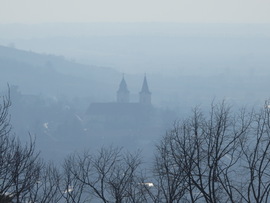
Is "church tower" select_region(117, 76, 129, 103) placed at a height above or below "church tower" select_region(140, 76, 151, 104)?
above

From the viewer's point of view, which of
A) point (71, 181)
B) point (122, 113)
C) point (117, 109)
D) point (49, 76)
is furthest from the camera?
point (49, 76)

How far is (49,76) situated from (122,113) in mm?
46965

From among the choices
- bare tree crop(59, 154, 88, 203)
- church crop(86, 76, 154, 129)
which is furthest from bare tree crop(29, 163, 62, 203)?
church crop(86, 76, 154, 129)

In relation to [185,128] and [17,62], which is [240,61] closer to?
[17,62]

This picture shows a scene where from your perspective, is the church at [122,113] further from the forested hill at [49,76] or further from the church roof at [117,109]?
the forested hill at [49,76]

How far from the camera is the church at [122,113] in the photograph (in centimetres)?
6750

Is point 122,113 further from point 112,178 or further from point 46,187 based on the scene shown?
point 112,178

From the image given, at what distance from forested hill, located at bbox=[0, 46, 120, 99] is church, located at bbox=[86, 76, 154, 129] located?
3480 cm

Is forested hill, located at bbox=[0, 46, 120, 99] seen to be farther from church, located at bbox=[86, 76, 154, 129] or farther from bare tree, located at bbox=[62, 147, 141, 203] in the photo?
bare tree, located at bbox=[62, 147, 141, 203]

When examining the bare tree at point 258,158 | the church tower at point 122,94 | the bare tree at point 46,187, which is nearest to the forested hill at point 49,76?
the church tower at point 122,94

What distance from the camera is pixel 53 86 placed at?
110125mm

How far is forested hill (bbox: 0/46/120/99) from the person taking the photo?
108500mm

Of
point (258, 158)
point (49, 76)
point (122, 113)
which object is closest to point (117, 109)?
point (122, 113)

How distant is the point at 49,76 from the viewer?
376 ft
